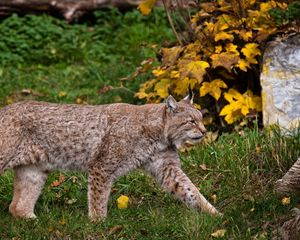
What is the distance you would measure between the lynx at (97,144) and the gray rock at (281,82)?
1.33m

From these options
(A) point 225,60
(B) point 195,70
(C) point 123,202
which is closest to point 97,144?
(C) point 123,202

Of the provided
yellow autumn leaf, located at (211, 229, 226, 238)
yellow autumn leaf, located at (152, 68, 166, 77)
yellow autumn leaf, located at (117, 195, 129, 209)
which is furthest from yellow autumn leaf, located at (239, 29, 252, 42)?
yellow autumn leaf, located at (211, 229, 226, 238)

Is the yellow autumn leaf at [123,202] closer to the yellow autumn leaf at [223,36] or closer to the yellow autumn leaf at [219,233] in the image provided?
the yellow autumn leaf at [219,233]

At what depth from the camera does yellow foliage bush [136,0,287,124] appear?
28.3 feet

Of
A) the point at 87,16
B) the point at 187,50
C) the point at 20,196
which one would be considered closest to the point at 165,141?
the point at 20,196

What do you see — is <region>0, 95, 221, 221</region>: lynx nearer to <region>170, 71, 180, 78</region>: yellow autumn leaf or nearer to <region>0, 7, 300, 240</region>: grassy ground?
<region>0, 7, 300, 240</region>: grassy ground

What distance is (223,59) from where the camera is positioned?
28.2ft

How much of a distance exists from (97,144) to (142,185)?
0.76 m

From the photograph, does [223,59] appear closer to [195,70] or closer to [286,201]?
[195,70]

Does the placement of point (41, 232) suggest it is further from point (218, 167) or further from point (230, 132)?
point (230, 132)

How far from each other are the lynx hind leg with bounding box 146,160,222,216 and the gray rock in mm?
1493

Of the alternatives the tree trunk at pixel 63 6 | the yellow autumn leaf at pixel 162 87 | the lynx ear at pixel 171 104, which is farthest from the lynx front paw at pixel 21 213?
the tree trunk at pixel 63 6

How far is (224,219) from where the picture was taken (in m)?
6.40

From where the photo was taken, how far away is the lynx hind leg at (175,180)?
7109mm
